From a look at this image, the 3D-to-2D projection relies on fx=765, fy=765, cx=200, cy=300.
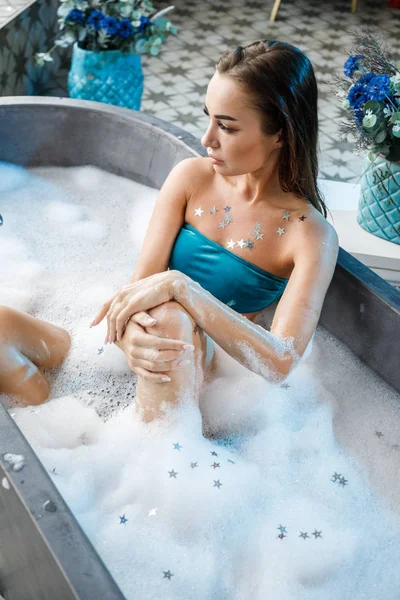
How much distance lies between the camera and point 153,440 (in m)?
1.84

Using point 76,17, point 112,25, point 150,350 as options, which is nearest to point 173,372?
point 150,350

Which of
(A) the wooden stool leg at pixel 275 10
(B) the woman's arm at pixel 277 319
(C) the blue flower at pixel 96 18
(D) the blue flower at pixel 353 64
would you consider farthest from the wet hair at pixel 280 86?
(A) the wooden stool leg at pixel 275 10

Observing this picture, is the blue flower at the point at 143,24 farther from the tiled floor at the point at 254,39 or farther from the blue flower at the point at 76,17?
the tiled floor at the point at 254,39

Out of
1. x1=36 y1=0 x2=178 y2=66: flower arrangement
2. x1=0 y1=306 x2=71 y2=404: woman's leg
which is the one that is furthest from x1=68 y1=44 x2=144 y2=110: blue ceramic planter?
x1=0 y1=306 x2=71 y2=404: woman's leg

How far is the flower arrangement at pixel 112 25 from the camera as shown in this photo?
322cm

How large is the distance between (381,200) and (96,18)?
Answer: 1524mm

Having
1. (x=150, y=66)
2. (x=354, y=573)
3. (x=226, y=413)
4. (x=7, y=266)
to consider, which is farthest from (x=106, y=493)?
(x=150, y=66)

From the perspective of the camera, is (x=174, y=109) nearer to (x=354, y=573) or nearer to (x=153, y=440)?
(x=153, y=440)

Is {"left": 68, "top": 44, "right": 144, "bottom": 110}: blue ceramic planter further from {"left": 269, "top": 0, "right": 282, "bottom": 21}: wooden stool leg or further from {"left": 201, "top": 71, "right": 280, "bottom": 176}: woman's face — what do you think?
{"left": 269, "top": 0, "right": 282, "bottom": 21}: wooden stool leg

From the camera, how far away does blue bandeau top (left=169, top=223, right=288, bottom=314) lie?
1980mm

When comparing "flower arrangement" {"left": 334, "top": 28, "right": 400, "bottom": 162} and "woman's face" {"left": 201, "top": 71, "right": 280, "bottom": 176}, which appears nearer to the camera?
"woman's face" {"left": 201, "top": 71, "right": 280, "bottom": 176}

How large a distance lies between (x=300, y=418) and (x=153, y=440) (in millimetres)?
445

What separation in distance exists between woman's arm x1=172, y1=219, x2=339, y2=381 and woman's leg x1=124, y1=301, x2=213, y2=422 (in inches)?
1.4

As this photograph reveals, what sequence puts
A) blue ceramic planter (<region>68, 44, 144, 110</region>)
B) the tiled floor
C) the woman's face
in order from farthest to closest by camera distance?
1. the tiled floor
2. blue ceramic planter (<region>68, 44, 144, 110</region>)
3. the woman's face
